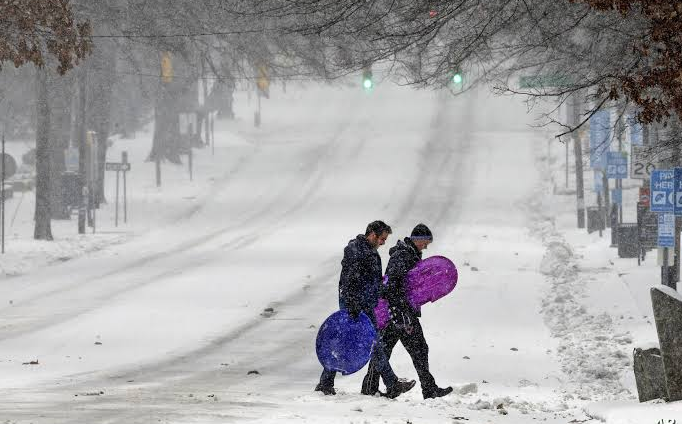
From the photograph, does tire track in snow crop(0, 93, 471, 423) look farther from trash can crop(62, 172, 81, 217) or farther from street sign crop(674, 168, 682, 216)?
trash can crop(62, 172, 81, 217)

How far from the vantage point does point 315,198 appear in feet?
152

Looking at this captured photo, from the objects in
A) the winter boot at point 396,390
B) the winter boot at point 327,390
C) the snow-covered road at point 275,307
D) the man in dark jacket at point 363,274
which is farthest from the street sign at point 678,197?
the winter boot at point 327,390

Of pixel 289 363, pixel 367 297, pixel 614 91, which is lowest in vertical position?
pixel 289 363

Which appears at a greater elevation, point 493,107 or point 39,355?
point 493,107

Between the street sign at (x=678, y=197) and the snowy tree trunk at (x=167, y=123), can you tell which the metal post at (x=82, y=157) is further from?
the street sign at (x=678, y=197)

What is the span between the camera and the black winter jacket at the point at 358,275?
40.9ft

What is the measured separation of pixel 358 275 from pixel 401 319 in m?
0.86

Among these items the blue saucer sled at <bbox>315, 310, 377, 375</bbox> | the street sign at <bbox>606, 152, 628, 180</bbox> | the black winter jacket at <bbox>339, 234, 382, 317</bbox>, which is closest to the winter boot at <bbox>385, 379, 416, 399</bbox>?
the blue saucer sled at <bbox>315, 310, 377, 375</bbox>

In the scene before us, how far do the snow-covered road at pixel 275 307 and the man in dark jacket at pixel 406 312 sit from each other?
12.1 inches

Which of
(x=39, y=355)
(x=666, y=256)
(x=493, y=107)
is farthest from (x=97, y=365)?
(x=493, y=107)

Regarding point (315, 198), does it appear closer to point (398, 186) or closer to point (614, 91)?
point (398, 186)

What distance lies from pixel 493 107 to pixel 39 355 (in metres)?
63.2

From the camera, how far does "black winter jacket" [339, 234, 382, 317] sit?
12.5 m

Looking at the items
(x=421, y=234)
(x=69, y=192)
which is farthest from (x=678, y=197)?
(x=69, y=192)
